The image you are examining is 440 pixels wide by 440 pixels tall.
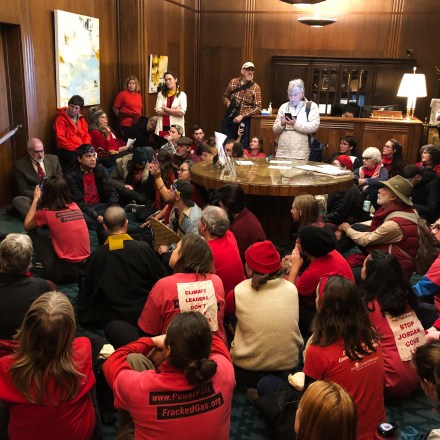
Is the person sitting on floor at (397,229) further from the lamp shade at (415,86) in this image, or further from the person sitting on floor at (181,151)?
the lamp shade at (415,86)

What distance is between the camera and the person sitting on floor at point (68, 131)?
6.11 metres

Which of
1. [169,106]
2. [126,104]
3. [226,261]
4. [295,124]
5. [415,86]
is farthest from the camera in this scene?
[415,86]

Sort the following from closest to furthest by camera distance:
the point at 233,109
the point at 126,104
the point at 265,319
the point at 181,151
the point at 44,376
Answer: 1. the point at 44,376
2. the point at 265,319
3. the point at 181,151
4. the point at 126,104
5. the point at 233,109

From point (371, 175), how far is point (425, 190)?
0.60 m

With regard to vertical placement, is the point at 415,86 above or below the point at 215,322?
above

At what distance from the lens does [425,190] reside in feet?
16.9

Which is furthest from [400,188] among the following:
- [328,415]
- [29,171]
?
[29,171]

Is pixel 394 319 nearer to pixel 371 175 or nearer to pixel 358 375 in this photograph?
pixel 358 375

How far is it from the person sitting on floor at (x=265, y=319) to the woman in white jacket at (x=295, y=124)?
3.39 m

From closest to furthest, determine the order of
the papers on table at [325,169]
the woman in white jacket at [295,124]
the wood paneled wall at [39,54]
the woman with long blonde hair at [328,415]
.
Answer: the woman with long blonde hair at [328,415], the papers on table at [325,169], the wood paneled wall at [39,54], the woman in white jacket at [295,124]

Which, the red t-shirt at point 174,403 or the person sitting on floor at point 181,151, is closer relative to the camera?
the red t-shirt at point 174,403

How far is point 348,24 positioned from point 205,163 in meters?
5.50

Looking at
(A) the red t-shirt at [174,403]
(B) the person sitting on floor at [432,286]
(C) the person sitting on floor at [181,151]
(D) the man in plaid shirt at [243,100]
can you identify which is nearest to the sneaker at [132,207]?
(C) the person sitting on floor at [181,151]

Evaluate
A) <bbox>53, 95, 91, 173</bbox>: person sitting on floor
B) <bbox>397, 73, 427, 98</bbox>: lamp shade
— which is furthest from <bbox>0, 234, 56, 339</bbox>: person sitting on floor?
<bbox>397, 73, 427, 98</bbox>: lamp shade
